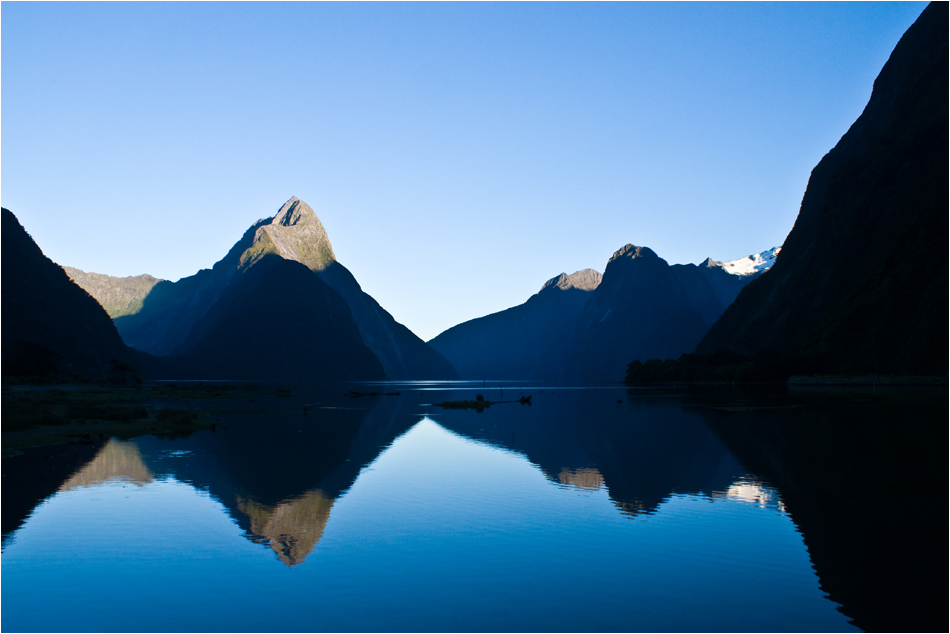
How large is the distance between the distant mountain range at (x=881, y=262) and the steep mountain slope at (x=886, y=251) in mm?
258

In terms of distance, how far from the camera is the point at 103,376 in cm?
16438

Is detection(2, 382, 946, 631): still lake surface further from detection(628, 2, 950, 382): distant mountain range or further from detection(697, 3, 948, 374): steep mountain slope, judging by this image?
detection(628, 2, 950, 382): distant mountain range

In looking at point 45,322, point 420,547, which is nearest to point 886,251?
point 420,547

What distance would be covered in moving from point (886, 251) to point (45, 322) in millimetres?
192595

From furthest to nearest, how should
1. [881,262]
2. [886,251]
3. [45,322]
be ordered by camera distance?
[45,322] < [886,251] < [881,262]

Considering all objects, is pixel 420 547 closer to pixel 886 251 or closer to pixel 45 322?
pixel 886 251

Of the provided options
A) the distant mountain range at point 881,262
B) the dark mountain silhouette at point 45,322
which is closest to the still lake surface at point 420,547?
the distant mountain range at point 881,262

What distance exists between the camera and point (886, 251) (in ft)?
488

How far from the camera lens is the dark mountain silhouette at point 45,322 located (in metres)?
130

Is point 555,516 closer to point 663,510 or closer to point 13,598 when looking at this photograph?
point 663,510

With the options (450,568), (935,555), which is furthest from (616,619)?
(935,555)

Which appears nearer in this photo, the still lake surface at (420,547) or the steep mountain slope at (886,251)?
the still lake surface at (420,547)

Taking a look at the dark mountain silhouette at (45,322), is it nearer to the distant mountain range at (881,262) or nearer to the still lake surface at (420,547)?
the still lake surface at (420,547)

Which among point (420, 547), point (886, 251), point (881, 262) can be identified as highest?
point (886, 251)
